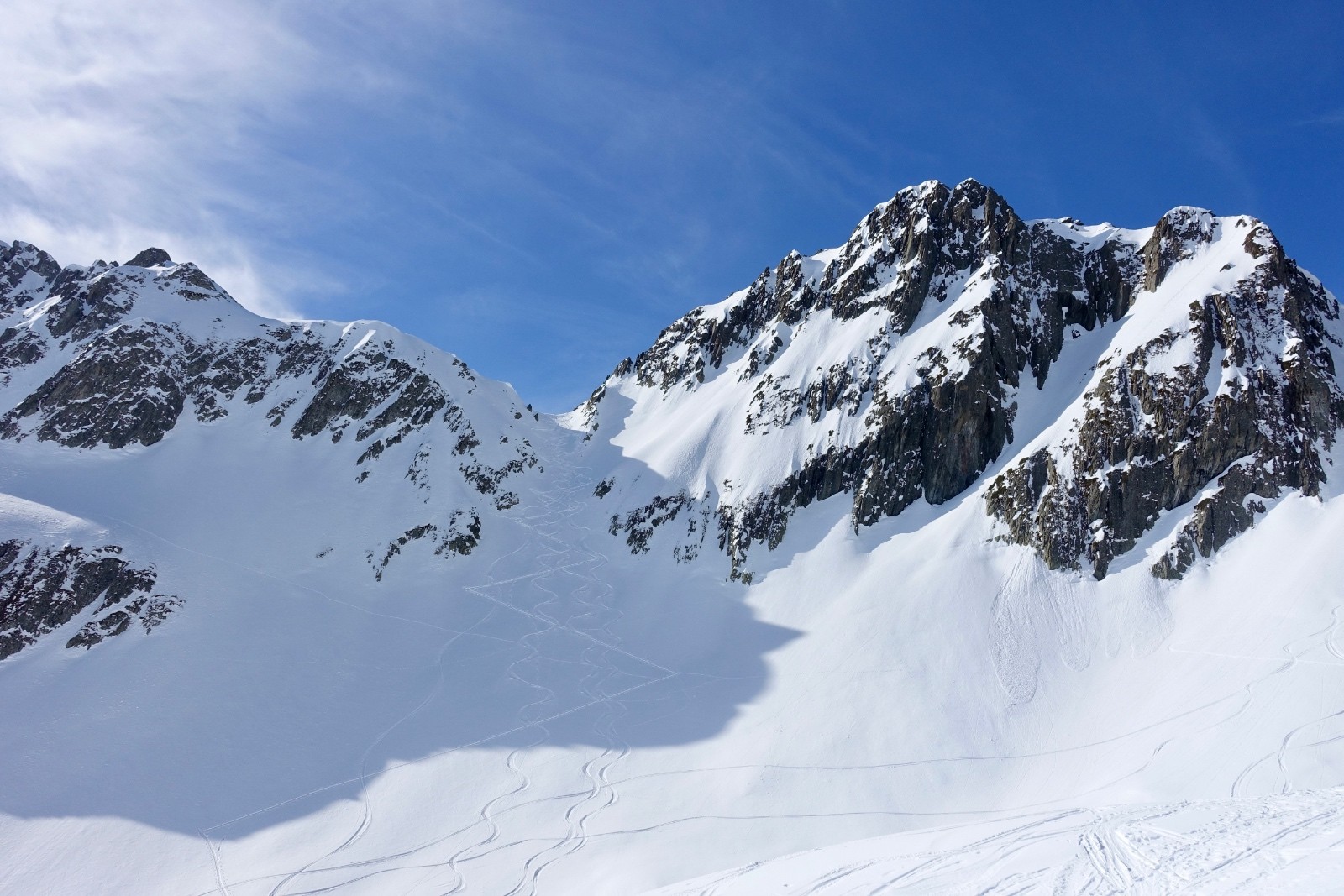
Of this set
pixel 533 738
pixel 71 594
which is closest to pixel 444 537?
pixel 71 594

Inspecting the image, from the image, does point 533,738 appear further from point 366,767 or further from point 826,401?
point 826,401

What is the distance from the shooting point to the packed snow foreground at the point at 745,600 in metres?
28.8

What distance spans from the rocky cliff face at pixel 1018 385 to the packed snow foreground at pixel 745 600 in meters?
0.34

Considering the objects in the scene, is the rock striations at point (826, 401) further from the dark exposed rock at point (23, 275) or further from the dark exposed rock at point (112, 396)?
the dark exposed rock at point (23, 275)

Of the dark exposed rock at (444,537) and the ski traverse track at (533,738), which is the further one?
the dark exposed rock at (444,537)

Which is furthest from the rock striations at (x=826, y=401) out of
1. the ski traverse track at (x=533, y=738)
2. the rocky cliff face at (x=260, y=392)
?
the ski traverse track at (x=533, y=738)

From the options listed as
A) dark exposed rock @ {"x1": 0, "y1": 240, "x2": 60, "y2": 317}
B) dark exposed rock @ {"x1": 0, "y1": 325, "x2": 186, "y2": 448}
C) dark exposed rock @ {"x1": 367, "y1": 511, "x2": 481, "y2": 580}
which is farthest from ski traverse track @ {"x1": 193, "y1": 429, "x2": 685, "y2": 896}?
dark exposed rock @ {"x1": 0, "y1": 240, "x2": 60, "y2": 317}

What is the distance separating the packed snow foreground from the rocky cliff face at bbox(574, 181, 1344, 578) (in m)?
0.34

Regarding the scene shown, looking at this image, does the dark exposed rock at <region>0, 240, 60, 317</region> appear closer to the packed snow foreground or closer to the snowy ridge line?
the packed snow foreground

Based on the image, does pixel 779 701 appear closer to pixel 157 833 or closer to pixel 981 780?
pixel 981 780

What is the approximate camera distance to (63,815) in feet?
111

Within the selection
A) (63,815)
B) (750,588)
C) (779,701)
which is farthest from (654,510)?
(63,815)

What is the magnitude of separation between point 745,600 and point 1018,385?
32158 millimetres

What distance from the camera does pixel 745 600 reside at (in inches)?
2021
